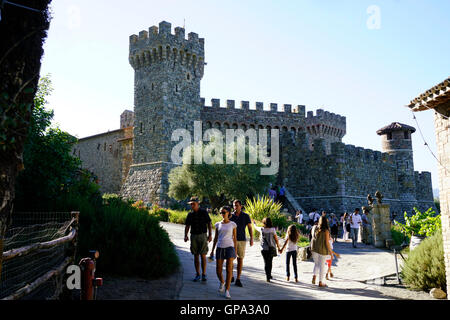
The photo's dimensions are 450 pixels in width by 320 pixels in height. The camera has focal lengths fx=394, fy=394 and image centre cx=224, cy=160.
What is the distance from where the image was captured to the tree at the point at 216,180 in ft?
74.3

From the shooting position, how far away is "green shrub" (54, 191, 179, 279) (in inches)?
318

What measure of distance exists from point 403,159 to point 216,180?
16.4m

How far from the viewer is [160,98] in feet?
85.0

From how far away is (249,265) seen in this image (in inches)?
444

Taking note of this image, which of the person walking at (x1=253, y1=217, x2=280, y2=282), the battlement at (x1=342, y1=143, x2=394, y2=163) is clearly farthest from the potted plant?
the battlement at (x1=342, y1=143, x2=394, y2=163)

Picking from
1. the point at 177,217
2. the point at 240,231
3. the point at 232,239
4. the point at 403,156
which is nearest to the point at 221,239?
the point at 232,239

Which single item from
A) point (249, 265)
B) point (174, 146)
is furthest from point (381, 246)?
point (174, 146)

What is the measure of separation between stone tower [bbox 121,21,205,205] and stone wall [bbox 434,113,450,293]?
18014 mm

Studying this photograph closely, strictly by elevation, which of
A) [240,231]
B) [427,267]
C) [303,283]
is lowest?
[303,283]

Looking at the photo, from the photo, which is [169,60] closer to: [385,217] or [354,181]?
[354,181]

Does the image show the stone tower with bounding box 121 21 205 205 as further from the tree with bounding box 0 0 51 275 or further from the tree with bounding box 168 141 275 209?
the tree with bounding box 0 0 51 275

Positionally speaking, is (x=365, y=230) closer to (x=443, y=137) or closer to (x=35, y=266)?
(x=443, y=137)

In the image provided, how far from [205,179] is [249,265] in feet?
38.5

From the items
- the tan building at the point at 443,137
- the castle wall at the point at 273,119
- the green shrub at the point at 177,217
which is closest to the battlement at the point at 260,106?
the castle wall at the point at 273,119
